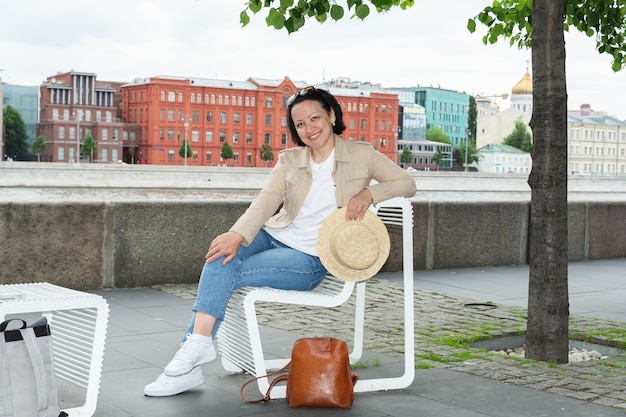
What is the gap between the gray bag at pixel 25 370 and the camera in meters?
2.86

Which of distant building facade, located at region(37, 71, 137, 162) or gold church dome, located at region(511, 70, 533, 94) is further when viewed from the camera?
gold church dome, located at region(511, 70, 533, 94)

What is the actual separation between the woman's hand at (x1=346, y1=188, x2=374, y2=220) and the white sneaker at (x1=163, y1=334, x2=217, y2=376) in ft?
2.54

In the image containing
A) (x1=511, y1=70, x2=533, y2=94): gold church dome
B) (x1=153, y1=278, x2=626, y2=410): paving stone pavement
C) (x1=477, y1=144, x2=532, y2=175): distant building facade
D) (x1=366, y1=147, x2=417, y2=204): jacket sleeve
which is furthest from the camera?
(x1=511, y1=70, x2=533, y2=94): gold church dome

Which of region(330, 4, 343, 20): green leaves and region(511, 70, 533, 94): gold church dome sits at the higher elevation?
region(511, 70, 533, 94): gold church dome

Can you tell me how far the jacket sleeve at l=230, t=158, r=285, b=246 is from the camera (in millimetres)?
3848

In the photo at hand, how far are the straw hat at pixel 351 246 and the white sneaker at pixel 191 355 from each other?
23.4 inches

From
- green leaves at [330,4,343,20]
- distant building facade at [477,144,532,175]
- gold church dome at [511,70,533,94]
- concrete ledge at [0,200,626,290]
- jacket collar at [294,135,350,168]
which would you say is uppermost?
gold church dome at [511,70,533,94]

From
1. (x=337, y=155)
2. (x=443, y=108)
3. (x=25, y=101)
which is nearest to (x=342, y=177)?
(x=337, y=155)

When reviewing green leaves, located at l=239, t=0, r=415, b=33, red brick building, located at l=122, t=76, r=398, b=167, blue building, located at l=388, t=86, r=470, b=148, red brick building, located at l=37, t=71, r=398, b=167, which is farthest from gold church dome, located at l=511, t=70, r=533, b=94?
green leaves, located at l=239, t=0, r=415, b=33

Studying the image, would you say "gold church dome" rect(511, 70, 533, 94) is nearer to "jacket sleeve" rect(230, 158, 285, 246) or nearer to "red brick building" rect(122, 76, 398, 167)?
"red brick building" rect(122, 76, 398, 167)

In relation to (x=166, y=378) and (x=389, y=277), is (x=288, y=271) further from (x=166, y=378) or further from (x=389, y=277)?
(x=389, y=277)

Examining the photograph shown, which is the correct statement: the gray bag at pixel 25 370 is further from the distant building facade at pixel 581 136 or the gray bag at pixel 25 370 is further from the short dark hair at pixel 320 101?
the distant building facade at pixel 581 136

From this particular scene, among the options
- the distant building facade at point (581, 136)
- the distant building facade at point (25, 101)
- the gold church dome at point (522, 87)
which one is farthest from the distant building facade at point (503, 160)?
the distant building facade at point (25, 101)

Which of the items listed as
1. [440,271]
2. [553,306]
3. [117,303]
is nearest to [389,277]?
[440,271]
